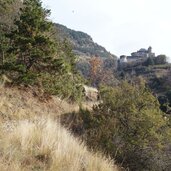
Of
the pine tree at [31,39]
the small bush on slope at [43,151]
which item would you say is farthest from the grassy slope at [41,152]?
the pine tree at [31,39]

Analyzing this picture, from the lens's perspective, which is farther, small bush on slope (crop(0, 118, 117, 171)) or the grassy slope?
small bush on slope (crop(0, 118, 117, 171))

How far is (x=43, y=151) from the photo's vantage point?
713 centimetres

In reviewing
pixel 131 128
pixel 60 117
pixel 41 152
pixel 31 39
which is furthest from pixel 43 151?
pixel 31 39

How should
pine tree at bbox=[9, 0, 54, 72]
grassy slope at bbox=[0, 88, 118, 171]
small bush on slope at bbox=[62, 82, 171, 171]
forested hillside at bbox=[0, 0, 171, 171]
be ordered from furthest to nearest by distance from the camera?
1. pine tree at bbox=[9, 0, 54, 72]
2. small bush on slope at bbox=[62, 82, 171, 171]
3. forested hillside at bbox=[0, 0, 171, 171]
4. grassy slope at bbox=[0, 88, 118, 171]

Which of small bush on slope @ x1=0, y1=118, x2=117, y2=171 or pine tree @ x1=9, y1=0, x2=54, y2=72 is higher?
pine tree @ x1=9, y1=0, x2=54, y2=72

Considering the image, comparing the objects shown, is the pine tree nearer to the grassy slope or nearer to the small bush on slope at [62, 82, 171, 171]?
the small bush on slope at [62, 82, 171, 171]

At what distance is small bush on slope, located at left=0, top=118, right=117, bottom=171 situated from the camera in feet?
21.0

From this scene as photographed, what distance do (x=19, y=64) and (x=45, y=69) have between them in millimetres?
2247

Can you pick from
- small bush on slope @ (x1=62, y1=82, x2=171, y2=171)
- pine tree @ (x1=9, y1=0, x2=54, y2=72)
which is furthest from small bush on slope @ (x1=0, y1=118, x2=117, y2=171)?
pine tree @ (x1=9, y1=0, x2=54, y2=72)

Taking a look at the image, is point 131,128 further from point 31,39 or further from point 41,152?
point 31,39

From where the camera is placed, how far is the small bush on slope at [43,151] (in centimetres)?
640

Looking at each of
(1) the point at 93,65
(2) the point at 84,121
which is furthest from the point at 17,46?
(1) the point at 93,65

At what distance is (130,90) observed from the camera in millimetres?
15055

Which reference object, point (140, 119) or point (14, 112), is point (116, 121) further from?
Answer: point (14, 112)
